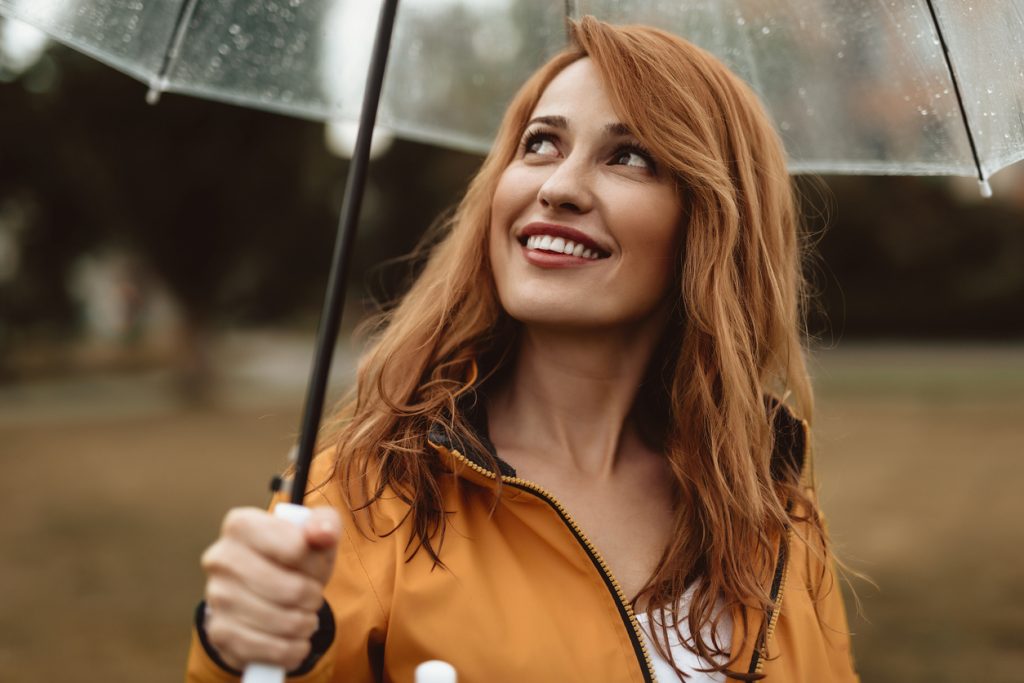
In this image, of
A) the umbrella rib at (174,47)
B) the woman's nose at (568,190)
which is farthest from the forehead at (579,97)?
the umbrella rib at (174,47)

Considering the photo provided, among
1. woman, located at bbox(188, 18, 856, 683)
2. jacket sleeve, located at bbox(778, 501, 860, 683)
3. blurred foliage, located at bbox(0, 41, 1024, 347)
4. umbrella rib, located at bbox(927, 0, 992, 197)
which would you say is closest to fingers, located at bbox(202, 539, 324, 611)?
woman, located at bbox(188, 18, 856, 683)

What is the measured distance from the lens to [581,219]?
8.44 feet

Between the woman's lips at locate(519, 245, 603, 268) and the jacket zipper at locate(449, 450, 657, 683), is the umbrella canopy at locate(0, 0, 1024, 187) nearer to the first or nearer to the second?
the woman's lips at locate(519, 245, 603, 268)

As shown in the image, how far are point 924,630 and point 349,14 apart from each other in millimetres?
5856

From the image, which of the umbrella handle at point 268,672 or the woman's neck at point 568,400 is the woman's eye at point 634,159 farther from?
the umbrella handle at point 268,672

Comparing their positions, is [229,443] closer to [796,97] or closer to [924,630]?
[924,630]

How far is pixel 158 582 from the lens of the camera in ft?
26.7

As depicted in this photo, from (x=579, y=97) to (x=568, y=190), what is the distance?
1.11ft

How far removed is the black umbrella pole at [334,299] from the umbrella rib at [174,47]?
1.44 m

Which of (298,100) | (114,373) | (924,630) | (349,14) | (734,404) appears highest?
(349,14)

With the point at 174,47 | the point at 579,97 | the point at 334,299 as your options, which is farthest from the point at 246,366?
the point at 334,299

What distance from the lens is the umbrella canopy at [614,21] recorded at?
2.92 m

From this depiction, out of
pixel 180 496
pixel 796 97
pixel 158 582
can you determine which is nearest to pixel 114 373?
pixel 180 496

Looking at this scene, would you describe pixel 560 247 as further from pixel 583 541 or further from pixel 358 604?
pixel 358 604
